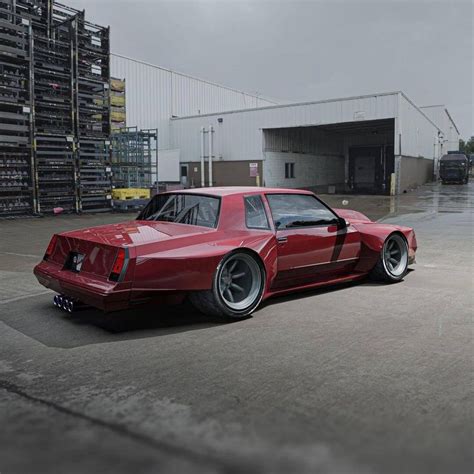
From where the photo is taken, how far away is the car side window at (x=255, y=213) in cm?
563

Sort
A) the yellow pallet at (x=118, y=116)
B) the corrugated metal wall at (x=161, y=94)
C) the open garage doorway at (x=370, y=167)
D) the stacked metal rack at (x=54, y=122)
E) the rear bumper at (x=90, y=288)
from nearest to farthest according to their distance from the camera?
1. the rear bumper at (x=90, y=288)
2. the stacked metal rack at (x=54, y=122)
3. the yellow pallet at (x=118, y=116)
4. the corrugated metal wall at (x=161, y=94)
5. the open garage doorway at (x=370, y=167)

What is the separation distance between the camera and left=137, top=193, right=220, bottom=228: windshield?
5527 millimetres

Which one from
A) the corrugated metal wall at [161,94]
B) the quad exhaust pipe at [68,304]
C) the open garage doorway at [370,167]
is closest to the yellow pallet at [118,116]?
the corrugated metal wall at [161,94]

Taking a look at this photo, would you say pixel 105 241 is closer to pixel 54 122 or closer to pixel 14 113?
pixel 14 113

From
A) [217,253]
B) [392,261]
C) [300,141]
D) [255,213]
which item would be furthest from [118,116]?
[217,253]

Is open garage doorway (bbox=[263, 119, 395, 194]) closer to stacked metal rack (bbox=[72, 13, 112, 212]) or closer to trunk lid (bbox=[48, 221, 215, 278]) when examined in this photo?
stacked metal rack (bbox=[72, 13, 112, 212])

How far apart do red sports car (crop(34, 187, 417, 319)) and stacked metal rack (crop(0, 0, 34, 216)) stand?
1219 centimetres

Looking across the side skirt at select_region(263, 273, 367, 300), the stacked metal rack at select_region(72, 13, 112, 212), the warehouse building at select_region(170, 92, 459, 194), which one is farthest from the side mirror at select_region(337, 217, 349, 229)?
the warehouse building at select_region(170, 92, 459, 194)

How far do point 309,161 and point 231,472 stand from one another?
3651 cm

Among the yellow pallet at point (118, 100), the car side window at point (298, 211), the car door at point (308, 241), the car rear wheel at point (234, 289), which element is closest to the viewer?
the car rear wheel at point (234, 289)

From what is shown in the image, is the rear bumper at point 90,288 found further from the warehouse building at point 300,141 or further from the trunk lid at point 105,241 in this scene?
the warehouse building at point 300,141

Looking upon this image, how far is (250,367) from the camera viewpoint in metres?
3.87

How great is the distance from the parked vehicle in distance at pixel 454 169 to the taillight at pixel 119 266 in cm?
4056

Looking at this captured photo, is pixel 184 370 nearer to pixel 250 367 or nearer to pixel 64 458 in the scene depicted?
pixel 250 367
